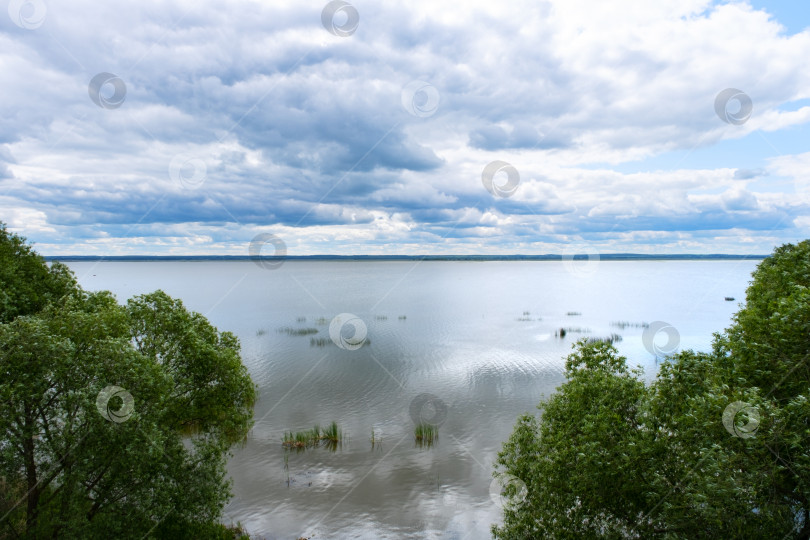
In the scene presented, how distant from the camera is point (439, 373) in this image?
5369cm

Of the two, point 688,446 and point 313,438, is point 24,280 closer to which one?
point 313,438

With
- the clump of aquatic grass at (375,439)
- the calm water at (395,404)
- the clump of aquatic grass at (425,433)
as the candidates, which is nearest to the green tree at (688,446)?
the calm water at (395,404)

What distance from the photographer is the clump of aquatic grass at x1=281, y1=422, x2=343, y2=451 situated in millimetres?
34094

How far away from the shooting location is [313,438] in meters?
35.1

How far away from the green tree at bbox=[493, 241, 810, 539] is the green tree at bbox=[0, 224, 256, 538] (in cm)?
1466

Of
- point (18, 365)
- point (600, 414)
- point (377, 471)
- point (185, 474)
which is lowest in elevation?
point (377, 471)

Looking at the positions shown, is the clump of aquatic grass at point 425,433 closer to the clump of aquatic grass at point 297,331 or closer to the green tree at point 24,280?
the green tree at point 24,280

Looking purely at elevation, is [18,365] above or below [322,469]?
above

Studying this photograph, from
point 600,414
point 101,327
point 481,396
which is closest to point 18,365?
point 101,327

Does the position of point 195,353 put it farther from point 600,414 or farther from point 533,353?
point 533,353

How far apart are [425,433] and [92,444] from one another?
965 inches

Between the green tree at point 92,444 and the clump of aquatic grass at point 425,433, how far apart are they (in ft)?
53.3

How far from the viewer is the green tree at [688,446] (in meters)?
12.6

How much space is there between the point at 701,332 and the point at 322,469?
72575 millimetres
